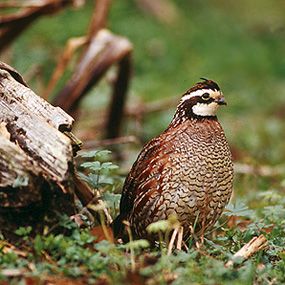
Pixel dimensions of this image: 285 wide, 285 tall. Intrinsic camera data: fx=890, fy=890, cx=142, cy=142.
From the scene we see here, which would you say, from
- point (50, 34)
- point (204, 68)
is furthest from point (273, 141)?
point (50, 34)

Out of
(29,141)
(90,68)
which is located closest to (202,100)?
(29,141)

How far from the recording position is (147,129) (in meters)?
10.0

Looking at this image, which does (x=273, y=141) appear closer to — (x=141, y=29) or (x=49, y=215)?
(x=141, y=29)

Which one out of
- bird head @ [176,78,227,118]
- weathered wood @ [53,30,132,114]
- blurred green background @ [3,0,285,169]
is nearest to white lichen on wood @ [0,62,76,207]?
bird head @ [176,78,227,118]

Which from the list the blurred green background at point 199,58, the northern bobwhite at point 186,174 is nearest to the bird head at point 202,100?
the northern bobwhite at point 186,174

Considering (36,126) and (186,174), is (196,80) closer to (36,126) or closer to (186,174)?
(186,174)

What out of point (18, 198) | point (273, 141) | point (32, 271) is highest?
point (18, 198)

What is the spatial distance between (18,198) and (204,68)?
8.34 metres

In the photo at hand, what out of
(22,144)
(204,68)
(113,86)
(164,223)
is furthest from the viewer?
(204,68)

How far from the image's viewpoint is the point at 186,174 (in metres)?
5.16

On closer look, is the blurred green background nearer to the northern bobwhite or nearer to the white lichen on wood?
the northern bobwhite

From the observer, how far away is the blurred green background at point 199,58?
10195mm

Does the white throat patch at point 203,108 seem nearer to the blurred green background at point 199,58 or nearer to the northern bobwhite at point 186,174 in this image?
the northern bobwhite at point 186,174

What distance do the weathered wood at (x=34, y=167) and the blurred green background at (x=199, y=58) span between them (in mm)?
4214
